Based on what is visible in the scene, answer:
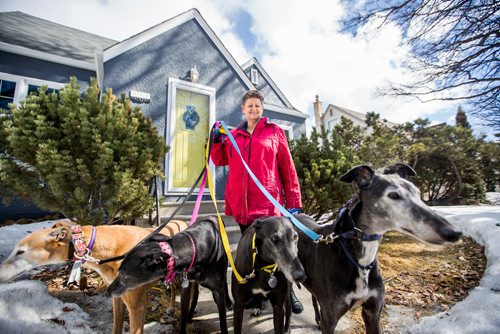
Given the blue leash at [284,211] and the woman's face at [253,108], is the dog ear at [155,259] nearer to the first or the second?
the blue leash at [284,211]

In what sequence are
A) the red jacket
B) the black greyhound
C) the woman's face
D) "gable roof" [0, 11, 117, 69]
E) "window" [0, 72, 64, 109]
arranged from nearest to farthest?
1. the black greyhound
2. the red jacket
3. the woman's face
4. "window" [0, 72, 64, 109]
5. "gable roof" [0, 11, 117, 69]

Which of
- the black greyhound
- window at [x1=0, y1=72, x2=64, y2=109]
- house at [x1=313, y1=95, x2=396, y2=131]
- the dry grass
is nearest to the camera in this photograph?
the black greyhound

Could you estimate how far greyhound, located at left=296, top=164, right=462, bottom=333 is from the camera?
5.69 feet

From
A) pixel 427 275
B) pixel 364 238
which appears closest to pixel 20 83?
pixel 364 238

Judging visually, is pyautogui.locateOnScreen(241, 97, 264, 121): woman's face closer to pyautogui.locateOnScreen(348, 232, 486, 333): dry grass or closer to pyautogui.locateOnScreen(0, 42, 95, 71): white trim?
pyautogui.locateOnScreen(348, 232, 486, 333): dry grass

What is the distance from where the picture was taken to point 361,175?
1.96 m

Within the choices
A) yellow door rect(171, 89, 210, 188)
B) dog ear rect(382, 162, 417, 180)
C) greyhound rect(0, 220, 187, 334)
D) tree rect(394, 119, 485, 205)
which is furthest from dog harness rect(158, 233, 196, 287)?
tree rect(394, 119, 485, 205)

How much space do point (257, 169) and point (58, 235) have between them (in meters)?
2.13

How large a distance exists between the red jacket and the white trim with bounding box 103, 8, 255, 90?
5459 mm

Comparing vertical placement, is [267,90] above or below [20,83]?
above

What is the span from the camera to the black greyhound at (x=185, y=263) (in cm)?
204

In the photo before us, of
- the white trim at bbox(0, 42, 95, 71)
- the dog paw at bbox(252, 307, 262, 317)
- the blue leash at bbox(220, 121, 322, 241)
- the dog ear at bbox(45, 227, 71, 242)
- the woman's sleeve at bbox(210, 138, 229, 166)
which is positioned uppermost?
the white trim at bbox(0, 42, 95, 71)

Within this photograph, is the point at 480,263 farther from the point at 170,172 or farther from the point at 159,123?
the point at 159,123

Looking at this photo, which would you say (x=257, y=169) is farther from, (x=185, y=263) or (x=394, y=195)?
(x=394, y=195)
